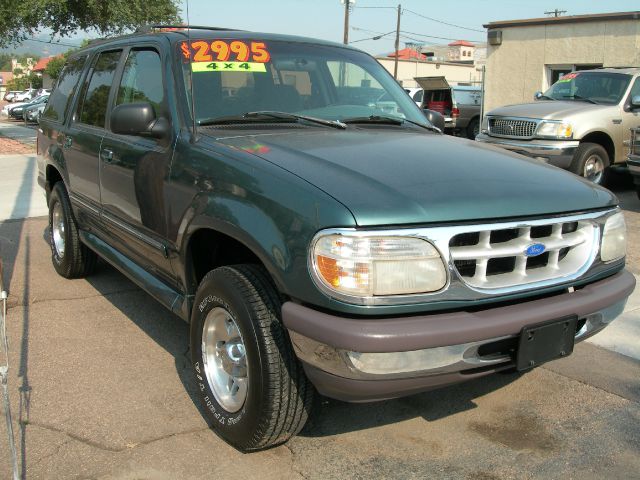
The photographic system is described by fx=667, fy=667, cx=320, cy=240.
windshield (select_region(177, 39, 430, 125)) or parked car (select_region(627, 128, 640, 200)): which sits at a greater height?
windshield (select_region(177, 39, 430, 125))

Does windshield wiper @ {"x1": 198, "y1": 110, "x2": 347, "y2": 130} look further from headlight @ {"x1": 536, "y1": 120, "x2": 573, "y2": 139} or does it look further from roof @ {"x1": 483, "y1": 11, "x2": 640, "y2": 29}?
roof @ {"x1": 483, "y1": 11, "x2": 640, "y2": 29}

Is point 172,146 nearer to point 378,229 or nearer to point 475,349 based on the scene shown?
point 378,229

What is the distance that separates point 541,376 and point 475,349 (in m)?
1.59

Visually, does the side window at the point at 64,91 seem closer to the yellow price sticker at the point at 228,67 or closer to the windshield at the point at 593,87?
the yellow price sticker at the point at 228,67

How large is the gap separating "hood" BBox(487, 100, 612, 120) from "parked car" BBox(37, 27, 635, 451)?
6041mm

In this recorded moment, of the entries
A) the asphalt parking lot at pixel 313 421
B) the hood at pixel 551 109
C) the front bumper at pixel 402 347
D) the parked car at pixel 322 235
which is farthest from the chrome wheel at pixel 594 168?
the front bumper at pixel 402 347

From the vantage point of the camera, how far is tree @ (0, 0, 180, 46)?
1802 cm

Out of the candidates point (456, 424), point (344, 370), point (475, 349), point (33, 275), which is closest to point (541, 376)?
point (456, 424)

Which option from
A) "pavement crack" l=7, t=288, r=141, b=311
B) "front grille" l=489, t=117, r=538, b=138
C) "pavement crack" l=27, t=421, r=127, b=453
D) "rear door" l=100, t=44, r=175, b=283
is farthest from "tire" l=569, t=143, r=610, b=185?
"pavement crack" l=27, t=421, r=127, b=453

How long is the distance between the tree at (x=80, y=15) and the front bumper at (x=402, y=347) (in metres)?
18.0

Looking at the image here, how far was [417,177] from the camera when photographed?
9.33 ft

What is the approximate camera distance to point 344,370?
2.50m

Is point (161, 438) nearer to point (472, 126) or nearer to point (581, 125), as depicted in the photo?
point (581, 125)

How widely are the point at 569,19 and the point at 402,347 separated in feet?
59.1
